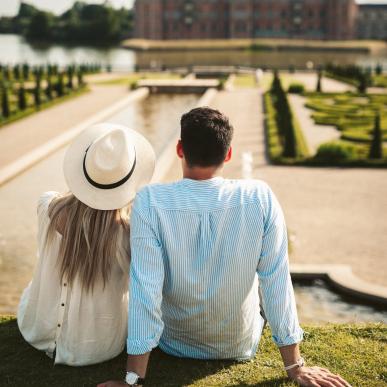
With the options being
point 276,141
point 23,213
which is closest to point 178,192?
point 23,213

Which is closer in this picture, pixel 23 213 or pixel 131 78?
pixel 23 213

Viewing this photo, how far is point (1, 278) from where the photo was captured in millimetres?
4637

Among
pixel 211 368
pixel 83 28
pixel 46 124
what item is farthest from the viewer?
pixel 83 28

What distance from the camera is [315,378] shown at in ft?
6.95

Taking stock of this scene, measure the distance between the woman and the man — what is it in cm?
24

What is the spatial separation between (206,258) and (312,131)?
10.5m

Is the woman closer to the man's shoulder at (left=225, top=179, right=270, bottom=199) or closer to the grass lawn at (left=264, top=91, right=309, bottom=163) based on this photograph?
the man's shoulder at (left=225, top=179, right=270, bottom=199)

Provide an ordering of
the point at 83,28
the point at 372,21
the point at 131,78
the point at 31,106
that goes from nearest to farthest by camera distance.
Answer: the point at 31,106 < the point at 131,78 < the point at 83,28 < the point at 372,21

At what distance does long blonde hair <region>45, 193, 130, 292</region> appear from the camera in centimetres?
232

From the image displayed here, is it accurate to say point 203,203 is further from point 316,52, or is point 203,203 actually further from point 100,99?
point 316,52

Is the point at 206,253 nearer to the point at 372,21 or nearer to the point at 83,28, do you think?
the point at 83,28

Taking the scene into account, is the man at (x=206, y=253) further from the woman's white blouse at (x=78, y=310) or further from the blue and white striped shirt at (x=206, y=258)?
the woman's white blouse at (x=78, y=310)

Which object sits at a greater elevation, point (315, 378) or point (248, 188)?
point (248, 188)

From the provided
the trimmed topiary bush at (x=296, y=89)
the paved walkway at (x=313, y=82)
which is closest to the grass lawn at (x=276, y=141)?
the trimmed topiary bush at (x=296, y=89)
